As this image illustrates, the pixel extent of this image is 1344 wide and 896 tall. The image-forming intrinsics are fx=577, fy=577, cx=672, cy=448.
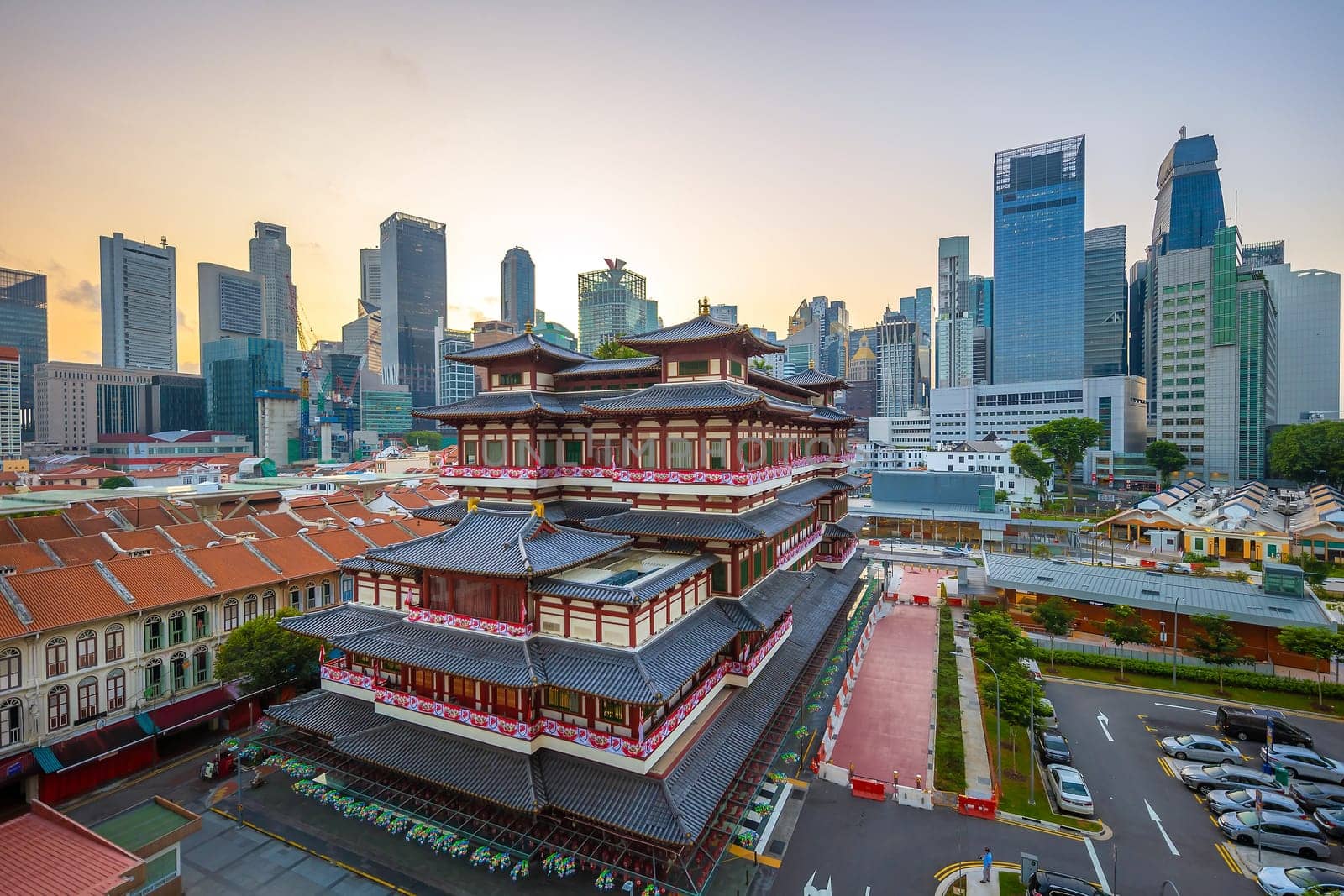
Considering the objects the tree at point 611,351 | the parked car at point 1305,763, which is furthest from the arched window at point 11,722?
the parked car at point 1305,763

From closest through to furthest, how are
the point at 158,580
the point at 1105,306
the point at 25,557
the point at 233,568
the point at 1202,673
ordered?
1. the point at 158,580
2. the point at 233,568
3. the point at 25,557
4. the point at 1202,673
5. the point at 1105,306

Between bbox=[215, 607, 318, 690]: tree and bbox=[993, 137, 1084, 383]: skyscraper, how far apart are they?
190928 millimetres

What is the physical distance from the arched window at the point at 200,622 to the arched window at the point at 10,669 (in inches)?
269

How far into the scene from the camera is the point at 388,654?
73.5 ft

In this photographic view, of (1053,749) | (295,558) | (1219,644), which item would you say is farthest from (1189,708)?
(295,558)

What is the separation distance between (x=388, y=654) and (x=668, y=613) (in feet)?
36.1

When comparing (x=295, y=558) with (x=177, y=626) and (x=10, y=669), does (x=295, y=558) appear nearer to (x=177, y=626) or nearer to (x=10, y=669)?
(x=177, y=626)

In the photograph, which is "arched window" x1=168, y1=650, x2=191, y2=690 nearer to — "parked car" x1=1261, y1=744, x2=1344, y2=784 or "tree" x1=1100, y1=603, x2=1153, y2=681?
"parked car" x1=1261, y1=744, x2=1344, y2=784

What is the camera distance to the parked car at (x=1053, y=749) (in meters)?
28.4

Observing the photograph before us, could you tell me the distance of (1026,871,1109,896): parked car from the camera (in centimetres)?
1973

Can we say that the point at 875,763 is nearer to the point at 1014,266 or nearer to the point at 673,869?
the point at 673,869

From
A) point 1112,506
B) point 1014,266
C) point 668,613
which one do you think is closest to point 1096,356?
point 1014,266

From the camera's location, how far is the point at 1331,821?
23.7m

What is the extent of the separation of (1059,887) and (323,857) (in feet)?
87.3
